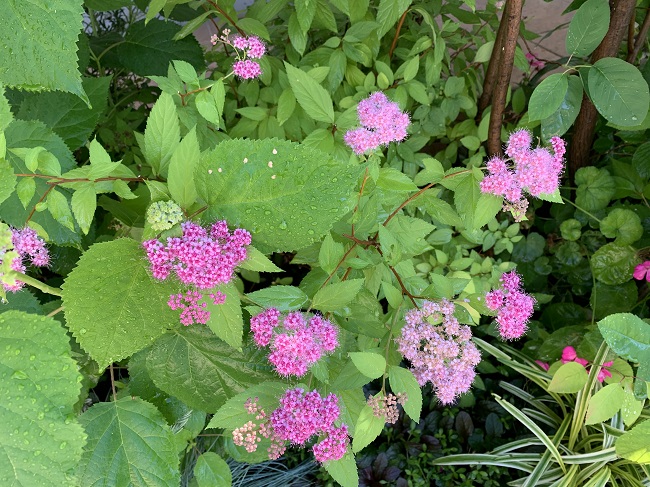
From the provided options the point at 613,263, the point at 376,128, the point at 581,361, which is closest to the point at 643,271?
Result: the point at 613,263

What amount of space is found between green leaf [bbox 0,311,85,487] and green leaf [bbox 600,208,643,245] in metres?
1.09

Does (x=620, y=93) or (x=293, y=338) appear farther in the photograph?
(x=620, y=93)

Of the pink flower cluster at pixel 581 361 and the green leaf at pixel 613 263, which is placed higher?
the green leaf at pixel 613 263

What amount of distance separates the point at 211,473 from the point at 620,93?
890 millimetres

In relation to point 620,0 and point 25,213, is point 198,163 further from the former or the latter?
point 620,0

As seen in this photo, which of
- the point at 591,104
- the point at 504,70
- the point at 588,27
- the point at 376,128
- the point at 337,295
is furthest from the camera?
the point at 591,104

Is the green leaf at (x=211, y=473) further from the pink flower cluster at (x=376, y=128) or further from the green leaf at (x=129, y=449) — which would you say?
the pink flower cluster at (x=376, y=128)

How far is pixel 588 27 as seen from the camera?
34.9 inches

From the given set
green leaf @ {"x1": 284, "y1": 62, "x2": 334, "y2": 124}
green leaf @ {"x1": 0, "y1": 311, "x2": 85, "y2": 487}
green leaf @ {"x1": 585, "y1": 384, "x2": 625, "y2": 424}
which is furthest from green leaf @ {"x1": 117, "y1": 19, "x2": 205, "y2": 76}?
green leaf @ {"x1": 585, "y1": 384, "x2": 625, "y2": 424}

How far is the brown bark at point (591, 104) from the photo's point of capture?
1021 millimetres

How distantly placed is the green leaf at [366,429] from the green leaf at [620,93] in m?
0.61

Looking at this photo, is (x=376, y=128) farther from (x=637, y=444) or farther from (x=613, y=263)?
(x=613, y=263)

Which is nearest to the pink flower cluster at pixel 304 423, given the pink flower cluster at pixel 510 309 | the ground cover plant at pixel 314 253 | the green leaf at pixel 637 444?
the ground cover plant at pixel 314 253

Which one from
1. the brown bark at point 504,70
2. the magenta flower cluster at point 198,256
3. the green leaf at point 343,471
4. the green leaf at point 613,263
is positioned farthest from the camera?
the green leaf at point 613,263
